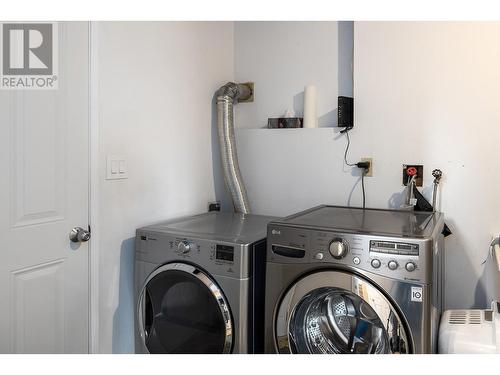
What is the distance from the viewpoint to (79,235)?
179 cm

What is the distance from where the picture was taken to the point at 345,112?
7.42 ft

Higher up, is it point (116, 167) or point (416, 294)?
point (116, 167)

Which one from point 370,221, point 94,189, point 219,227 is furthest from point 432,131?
point 94,189

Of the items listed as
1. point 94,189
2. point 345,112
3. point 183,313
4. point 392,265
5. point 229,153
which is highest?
point 345,112

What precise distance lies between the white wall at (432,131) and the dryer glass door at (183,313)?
919 millimetres

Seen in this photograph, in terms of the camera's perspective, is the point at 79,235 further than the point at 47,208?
Yes

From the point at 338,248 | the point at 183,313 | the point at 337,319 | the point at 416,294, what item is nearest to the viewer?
the point at 416,294

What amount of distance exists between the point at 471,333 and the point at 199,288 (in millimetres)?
1086

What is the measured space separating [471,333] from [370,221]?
0.57 metres

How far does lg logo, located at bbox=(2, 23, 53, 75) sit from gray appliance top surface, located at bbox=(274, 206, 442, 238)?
1140 mm

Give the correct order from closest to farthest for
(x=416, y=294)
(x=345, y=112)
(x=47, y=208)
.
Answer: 1. (x=416, y=294)
2. (x=47, y=208)
3. (x=345, y=112)

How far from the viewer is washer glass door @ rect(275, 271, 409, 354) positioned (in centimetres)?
152
